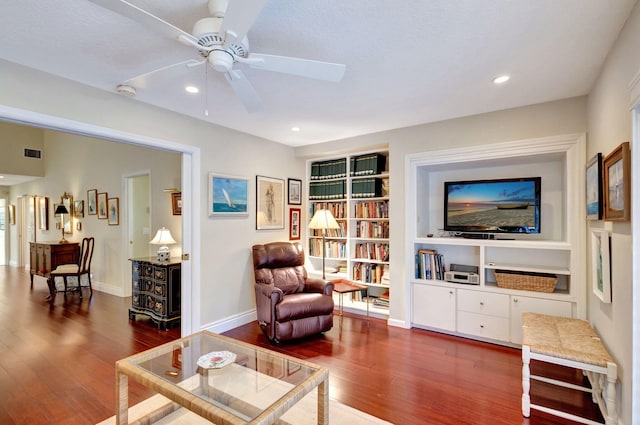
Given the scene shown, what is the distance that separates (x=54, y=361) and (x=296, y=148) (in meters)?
3.76

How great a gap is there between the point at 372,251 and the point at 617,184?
9.11 ft

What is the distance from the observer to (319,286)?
3.75 m

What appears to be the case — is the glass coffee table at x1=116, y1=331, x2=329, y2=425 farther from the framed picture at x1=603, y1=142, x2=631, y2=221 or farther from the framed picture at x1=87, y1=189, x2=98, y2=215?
the framed picture at x1=87, y1=189, x2=98, y2=215

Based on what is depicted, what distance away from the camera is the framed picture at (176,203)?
454 centimetres

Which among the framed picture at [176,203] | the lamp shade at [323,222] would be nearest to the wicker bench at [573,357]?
the lamp shade at [323,222]

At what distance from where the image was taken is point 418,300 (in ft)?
12.2

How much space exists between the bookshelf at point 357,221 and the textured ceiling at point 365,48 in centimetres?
138

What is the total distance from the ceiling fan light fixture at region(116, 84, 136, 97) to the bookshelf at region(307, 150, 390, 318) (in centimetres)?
274

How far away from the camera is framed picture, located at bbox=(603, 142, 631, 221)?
1.67 m

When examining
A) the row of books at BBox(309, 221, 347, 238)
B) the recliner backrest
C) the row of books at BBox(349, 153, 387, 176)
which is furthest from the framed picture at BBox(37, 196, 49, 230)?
the row of books at BBox(349, 153, 387, 176)

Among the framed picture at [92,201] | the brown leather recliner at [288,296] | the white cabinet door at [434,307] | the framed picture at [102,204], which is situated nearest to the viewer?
the brown leather recliner at [288,296]

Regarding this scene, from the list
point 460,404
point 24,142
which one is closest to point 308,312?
point 460,404

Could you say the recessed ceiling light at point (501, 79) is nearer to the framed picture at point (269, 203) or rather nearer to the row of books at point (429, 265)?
the row of books at point (429, 265)

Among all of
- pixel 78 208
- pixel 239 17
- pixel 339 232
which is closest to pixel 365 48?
pixel 239 17
